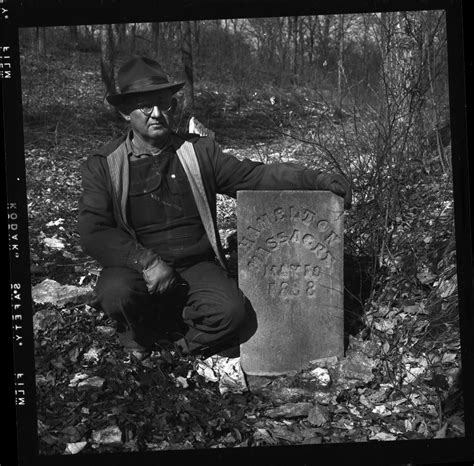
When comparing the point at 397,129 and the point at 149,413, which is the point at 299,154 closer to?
the point at 397,129

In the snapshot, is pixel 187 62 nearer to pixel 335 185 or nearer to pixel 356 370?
pixel 335 185

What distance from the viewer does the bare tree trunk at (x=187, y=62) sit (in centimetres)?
461

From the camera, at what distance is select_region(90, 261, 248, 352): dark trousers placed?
15.5ft

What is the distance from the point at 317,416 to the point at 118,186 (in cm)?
163

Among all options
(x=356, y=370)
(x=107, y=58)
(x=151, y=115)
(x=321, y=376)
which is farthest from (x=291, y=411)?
(x=107, y=58)

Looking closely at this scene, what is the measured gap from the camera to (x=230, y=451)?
4.61m

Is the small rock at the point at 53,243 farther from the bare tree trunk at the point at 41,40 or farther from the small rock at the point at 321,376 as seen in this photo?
the small rock at the point at 321,376

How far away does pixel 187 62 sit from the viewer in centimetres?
465

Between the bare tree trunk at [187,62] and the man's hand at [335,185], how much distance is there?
80 centimetres

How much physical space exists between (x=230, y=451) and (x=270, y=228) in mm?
1207

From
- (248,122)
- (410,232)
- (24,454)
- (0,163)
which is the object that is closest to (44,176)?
(0,163)

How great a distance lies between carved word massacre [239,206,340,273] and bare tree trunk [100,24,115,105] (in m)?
1.07

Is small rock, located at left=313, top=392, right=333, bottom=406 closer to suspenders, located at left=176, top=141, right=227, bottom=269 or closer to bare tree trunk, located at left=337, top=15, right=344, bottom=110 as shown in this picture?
suspenders, located at left=176, top=141, right=227, bottom=269

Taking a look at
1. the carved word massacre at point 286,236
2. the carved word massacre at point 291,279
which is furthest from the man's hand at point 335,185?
the carved word massacre at point 291,279
